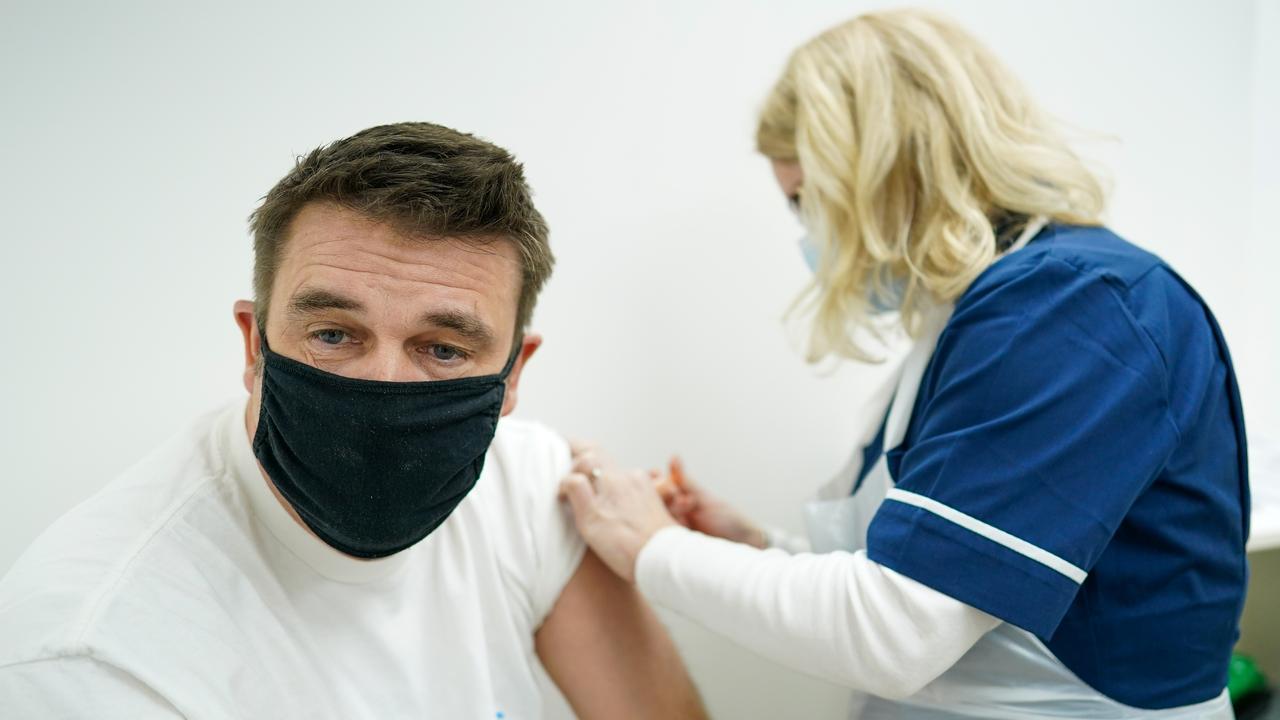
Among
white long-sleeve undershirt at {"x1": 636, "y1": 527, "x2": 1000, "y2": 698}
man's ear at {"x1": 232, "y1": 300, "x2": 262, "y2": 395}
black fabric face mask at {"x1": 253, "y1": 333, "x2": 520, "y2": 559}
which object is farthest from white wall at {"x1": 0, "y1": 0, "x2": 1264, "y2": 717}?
white long-sleeve undershirt at {"x1": 636, "y1": 527, "x2": 1000, "y2": 698}

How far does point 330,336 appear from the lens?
103 cm

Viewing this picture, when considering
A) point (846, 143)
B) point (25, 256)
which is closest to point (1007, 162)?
point (846, 143)

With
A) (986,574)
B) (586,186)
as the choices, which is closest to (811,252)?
(586,186)

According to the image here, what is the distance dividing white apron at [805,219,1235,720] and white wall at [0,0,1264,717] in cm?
50

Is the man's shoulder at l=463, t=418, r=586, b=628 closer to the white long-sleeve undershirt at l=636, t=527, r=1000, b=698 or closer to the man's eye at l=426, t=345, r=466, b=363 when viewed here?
the white long-sleeve undershirt at l=636, t=527, r=1000, b=698

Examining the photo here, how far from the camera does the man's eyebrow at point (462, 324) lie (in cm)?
104

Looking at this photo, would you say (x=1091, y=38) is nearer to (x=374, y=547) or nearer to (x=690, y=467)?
(x=690, y=467)

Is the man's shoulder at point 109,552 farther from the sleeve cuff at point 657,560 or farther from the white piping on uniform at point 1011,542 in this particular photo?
the white piping on uniform at point 1011,542

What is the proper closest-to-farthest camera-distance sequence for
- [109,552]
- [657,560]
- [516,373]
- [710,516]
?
[109,552] → [516,373] → [657,560] → [710,516]

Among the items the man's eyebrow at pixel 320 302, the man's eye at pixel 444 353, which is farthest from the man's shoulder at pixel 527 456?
the man's eyebrow at pixel 320 302

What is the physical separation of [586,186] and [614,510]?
1.76 ft

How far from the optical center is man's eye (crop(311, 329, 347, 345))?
1.02 m

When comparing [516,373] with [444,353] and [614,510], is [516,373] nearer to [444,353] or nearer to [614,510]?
[444,353]

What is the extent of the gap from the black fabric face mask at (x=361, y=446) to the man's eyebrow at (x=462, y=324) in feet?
0.17
